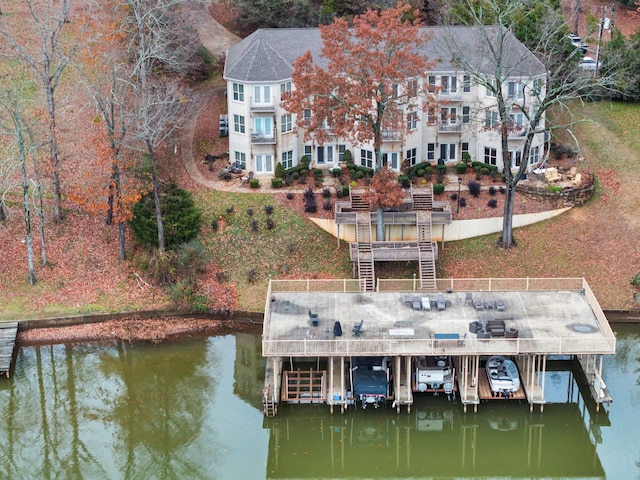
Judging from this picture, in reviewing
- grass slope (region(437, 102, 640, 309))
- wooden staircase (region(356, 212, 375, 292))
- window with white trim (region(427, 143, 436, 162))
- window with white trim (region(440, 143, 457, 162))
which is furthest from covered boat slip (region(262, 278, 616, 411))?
window with white trim (region(427, 143, 436, 162))

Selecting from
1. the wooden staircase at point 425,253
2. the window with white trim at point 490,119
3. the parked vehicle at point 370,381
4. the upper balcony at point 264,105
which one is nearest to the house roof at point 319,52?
the upper balcony at point 264,105

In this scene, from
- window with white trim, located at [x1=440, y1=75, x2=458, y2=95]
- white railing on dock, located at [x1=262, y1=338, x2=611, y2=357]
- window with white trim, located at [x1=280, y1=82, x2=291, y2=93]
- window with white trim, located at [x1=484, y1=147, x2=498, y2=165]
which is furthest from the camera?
window with white trim, located at [x1=484, y1=147, x2=498, y2=165]

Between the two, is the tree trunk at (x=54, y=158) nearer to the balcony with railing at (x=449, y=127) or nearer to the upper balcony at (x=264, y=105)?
the upper balcony at (x=264, y=105)

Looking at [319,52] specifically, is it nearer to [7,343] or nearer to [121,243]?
[121,243]

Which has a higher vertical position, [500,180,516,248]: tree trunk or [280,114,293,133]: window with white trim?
[280,114,293,133]: window with white trim

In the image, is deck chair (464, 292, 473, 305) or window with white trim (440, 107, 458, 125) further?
window with white trim (440, 107, 458, 125)

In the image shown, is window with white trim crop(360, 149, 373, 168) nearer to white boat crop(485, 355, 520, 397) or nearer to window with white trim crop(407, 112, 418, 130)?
window with white trim crop(407, 112, 418, 130)
